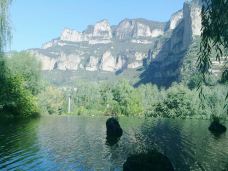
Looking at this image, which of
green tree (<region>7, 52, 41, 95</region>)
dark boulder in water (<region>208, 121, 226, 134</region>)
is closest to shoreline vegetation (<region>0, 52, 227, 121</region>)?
green tree (<region>7, 52, 41, 95</region>)

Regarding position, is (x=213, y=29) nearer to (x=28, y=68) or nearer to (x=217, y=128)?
(x=217, y=128)

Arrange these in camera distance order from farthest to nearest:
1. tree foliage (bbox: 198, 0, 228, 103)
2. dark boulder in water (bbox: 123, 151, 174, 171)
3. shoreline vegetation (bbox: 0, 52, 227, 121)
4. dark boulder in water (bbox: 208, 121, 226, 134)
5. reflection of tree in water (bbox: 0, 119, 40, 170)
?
shoreline vegetation (bbox: 0, 52, 227, 121) < dark boulder in water (bbox: 208, 121, 226, 134) < reflection of tree in water (bbox: 0, 119, 40, 170) < dark boulder in water (bbox: 123, 151, 174, 171) < tree foliage (bbox: 198, 0, 228, 103)

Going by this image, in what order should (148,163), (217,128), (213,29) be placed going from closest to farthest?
(213,29)
(148,163)
(217,128)

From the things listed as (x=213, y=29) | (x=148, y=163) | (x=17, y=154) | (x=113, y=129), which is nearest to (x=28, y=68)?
(x=113, y=129)

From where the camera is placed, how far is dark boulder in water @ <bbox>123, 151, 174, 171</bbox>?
2161 centimetres

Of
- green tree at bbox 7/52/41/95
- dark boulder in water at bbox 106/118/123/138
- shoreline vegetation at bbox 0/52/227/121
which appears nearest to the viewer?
dark boulder in water at bbox 106/118/123/138

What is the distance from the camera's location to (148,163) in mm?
21656

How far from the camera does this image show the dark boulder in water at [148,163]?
70.9 ft

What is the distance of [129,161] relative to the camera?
22438mm

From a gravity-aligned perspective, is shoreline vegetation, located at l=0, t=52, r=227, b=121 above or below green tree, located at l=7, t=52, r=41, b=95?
below

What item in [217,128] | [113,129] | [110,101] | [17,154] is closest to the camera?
[17,154]

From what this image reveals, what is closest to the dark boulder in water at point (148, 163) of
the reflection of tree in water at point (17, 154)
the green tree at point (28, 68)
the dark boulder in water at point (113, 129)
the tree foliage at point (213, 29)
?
the tree foliage at point (213, 29)

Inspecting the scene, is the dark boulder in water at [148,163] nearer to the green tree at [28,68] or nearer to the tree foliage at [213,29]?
the tree foliage at [213,29]

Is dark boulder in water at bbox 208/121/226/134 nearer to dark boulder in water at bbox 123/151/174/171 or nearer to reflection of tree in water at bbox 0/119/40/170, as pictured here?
reflection of tree in water at bbox 0/119/40/170
